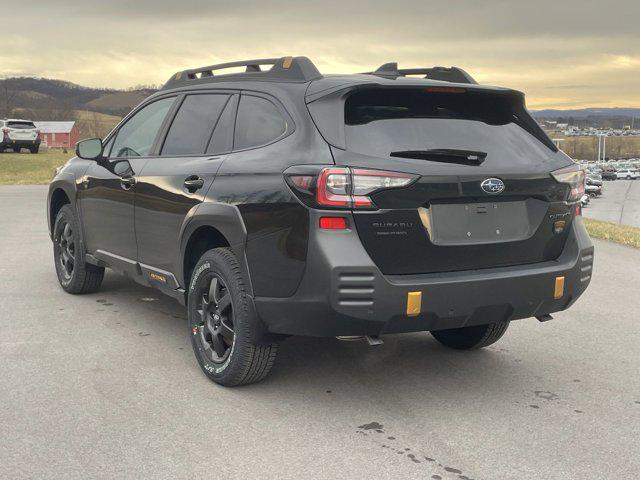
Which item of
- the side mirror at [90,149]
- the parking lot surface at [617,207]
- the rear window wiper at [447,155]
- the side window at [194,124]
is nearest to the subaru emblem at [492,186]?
the rear window wiper at [447,155]

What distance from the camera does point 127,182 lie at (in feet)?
17.5

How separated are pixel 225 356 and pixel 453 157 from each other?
1.72 meters

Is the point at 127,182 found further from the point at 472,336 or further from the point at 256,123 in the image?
the point at 472,336

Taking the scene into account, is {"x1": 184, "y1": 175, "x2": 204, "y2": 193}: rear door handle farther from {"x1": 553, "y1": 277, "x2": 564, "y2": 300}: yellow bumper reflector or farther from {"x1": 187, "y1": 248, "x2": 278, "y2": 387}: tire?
{"x1": 553, "y1": 277, "x2": 564, "y2": 300}: yellow bumper reflector

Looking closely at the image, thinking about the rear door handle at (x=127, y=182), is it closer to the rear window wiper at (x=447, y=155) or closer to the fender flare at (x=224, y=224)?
the fender flare at (x=224, y=224)

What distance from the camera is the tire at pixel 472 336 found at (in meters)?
4.91

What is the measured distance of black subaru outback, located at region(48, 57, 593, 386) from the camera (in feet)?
11.7

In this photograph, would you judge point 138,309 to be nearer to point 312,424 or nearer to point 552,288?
point 312,424

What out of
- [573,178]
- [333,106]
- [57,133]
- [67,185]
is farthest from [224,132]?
[57,133]

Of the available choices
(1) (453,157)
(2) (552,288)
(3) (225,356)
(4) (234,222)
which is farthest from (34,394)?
(2) (552,288)

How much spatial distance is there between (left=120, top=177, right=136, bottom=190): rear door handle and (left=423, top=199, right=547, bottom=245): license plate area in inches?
97.1

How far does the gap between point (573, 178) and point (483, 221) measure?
0.76 metres

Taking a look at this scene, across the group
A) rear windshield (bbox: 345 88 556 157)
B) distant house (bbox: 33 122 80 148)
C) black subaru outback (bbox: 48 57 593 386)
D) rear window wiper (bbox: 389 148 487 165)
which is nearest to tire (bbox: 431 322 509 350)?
black subaru outback (bbox: 48 57 593 386)

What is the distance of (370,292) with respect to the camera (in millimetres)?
3551
